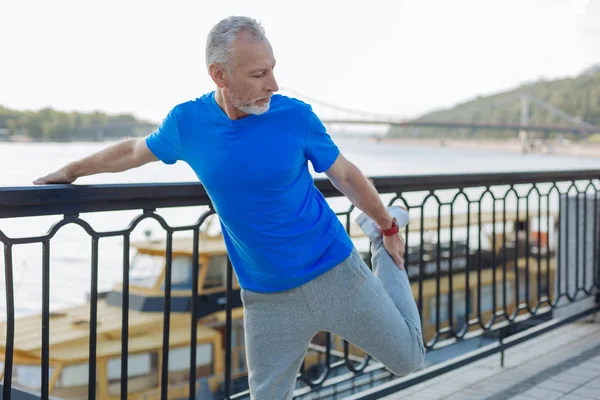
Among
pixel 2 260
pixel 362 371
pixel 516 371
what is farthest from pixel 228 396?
pixel 516 371

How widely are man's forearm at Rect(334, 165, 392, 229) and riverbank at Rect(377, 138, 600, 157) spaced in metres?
28.8

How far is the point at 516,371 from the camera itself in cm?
361

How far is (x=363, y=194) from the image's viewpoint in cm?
186

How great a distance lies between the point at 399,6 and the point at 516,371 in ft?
59.8

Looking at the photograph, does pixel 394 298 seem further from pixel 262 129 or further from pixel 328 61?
pixel 328 61

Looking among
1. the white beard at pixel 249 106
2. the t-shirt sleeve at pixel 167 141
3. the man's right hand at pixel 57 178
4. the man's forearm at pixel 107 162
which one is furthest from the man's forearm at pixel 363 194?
the man's right hand at pixel 57 178

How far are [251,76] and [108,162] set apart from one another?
572 millimetres

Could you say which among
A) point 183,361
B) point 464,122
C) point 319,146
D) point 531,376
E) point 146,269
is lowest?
point 183,361

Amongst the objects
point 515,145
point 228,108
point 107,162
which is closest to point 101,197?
point 107,162

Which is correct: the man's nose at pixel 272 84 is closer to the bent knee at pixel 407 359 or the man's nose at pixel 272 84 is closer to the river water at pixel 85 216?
the river water at pixel 85 216

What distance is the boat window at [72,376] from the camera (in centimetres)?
1051

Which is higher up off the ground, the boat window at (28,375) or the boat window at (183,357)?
the boat window at (28,375)

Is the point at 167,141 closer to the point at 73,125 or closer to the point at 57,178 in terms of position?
the point at 57,178

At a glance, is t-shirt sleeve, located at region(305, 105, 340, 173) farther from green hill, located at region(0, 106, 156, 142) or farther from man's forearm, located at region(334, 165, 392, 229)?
green hill, located at region(0, 106, 156, 142)
